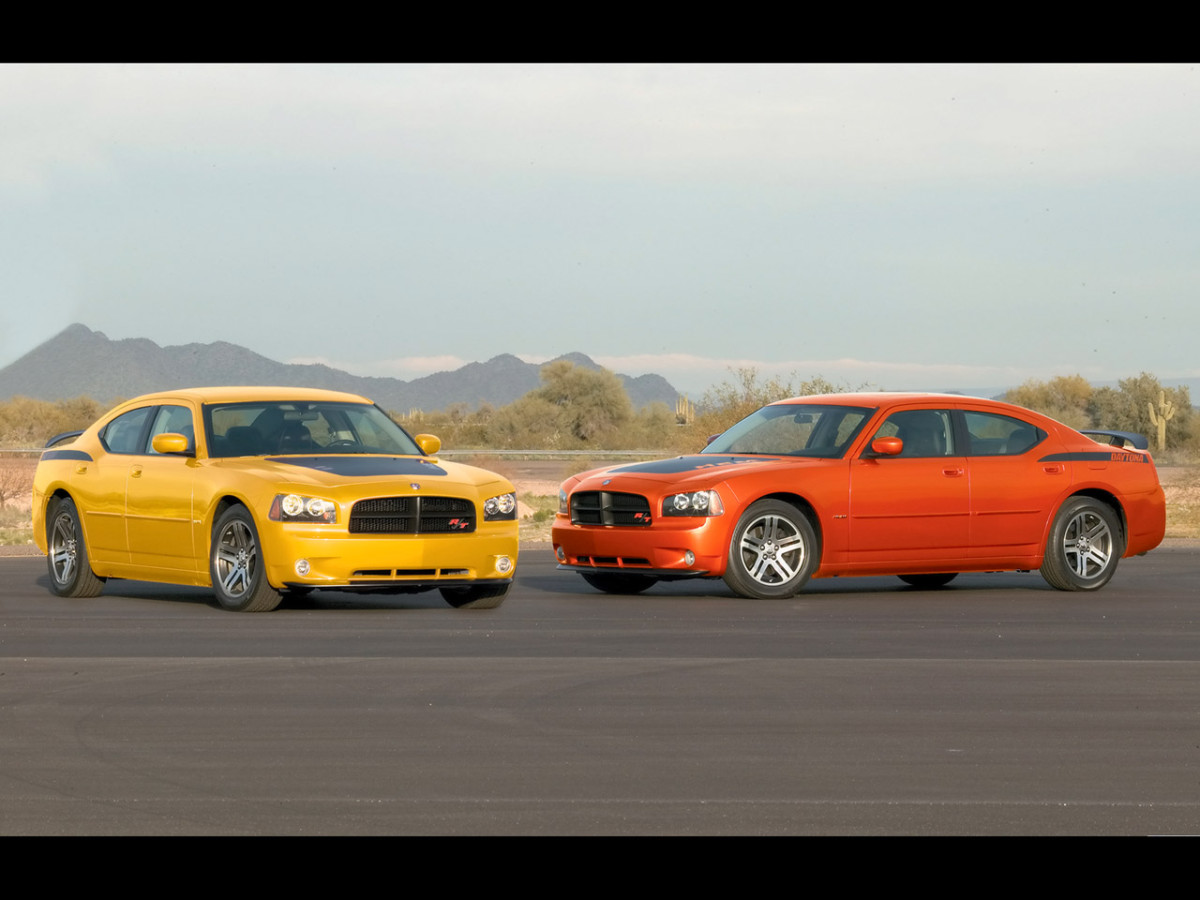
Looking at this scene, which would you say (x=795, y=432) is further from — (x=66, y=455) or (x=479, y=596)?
(x=66, y=455)

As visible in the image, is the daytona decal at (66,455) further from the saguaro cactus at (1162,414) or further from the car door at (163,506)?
the saguaro cactus at (1162,414)

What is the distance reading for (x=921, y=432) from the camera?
675 inches

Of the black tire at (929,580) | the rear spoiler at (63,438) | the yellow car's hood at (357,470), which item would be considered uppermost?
the rear spoiler at (63,438)

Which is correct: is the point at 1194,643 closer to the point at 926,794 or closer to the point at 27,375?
the point at 926,794

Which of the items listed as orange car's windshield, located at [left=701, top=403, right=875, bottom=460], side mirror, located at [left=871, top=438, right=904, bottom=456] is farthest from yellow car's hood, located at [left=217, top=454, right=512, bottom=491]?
side mirror, located at [left=871, top=438, right=904, bottom=456]

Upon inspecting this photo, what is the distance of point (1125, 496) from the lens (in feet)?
57.7

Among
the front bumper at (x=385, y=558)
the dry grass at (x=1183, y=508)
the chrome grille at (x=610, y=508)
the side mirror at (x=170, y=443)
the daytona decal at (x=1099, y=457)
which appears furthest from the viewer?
the dry grass at (x=1183, y=508)

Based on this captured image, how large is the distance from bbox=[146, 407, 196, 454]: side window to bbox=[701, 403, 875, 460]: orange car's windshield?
4766 millimetres

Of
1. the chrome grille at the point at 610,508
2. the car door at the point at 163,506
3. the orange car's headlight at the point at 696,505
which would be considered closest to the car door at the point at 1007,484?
the orange car's headlight at the point at 696,505

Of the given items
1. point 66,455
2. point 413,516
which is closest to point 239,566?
point 413,516

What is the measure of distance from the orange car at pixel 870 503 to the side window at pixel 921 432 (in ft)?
0.04

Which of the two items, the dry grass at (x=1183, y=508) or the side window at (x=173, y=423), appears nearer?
the side window at (x=173, y=423)

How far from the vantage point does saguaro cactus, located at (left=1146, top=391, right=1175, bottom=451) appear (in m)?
78.9

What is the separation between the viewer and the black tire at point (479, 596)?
15508 millimetres
